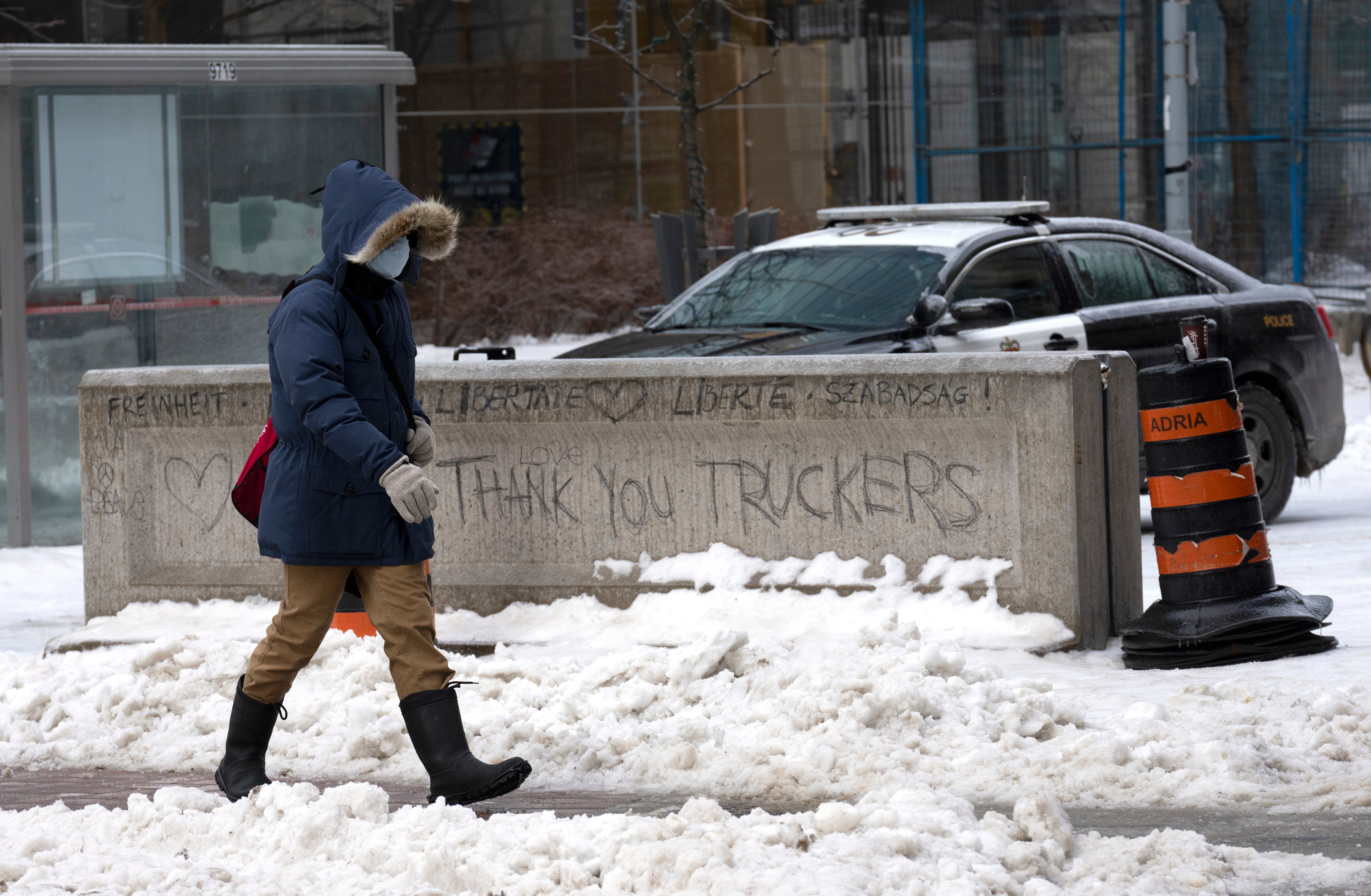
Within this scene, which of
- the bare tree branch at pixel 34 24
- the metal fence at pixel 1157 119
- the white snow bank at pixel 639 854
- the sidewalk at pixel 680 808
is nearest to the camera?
the white snow bank at pixel 639 854

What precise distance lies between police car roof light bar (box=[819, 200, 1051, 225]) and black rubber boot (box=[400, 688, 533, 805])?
17.4ft

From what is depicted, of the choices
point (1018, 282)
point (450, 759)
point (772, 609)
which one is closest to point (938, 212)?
point (1018, 282)

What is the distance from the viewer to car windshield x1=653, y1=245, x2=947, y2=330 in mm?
8703

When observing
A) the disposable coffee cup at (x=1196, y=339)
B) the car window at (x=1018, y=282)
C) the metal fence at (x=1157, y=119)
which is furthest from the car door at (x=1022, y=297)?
the metal fence at (x=1157, y=119)

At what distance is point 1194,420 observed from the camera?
20.9 feet

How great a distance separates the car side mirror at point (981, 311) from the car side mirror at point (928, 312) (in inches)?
2.7

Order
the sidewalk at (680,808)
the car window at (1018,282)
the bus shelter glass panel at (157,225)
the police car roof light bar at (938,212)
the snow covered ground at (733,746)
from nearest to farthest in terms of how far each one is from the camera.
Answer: the snow covered ground at (733,746), the sidewalk at (680,808), the car window at (1018,282), the police car roof light bar at (938,212), the bus shelter glass panel at (157,225)

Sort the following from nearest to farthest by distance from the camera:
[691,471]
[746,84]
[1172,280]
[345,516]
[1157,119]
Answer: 1. [345,516]
2. [691,471]
3. [1172,280]
4. [746,84]
5. [1157,119]

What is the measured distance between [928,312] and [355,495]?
14.3 feet

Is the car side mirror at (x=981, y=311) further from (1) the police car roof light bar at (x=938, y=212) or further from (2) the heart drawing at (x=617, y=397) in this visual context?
(2) the heart drawing at (x=617, y=397)

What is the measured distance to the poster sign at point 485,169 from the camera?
24.3 meters

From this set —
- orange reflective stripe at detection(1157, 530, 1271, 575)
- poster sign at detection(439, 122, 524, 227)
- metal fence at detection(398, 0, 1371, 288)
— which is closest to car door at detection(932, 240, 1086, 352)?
orange reflective stripe at detection(1157, 530, 1271, 575)

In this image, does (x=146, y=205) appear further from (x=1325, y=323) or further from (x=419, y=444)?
(x=1325, y=323)

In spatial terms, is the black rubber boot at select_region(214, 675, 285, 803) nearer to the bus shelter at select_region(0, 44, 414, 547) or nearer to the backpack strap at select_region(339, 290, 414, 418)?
the backpack strap at select_region(339, 290, 414, 418)
